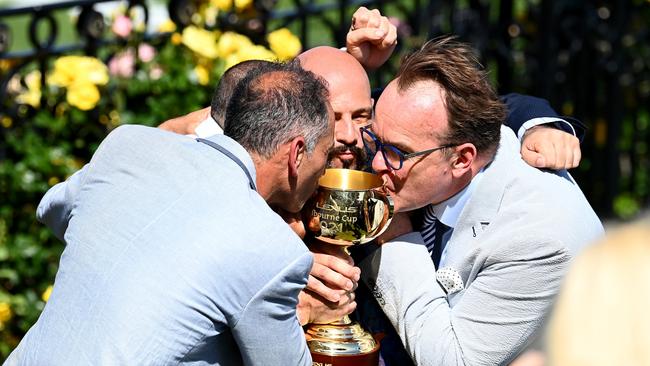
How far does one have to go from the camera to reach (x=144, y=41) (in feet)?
15.0

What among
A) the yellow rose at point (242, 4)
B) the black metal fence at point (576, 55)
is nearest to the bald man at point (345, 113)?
the yellow rose at point (242, 4)

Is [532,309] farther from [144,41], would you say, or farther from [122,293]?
[144,41]

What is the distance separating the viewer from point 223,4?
4715mm

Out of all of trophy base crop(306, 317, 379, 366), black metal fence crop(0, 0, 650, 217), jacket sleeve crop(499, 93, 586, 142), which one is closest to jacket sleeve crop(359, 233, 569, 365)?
trophy base crop(306, 317, 379, 366)

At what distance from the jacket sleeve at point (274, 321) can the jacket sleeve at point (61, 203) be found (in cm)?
57

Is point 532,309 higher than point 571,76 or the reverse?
higher

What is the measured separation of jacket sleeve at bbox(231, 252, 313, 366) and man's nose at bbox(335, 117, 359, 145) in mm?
569

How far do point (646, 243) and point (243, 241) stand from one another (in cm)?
118

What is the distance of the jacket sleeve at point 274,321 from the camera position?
8.02 ft

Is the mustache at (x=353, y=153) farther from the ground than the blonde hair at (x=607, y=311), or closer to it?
closer to it

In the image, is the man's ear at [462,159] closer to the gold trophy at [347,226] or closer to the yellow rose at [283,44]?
the gold trophy at [347,226]

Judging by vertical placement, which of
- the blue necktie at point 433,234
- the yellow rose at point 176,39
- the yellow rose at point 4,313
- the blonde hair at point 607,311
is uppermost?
the blonde hair at point 607,311

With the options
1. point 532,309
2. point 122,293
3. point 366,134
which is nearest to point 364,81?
point 366,134

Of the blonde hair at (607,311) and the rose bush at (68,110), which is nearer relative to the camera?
the blonde hair at (607,311)
